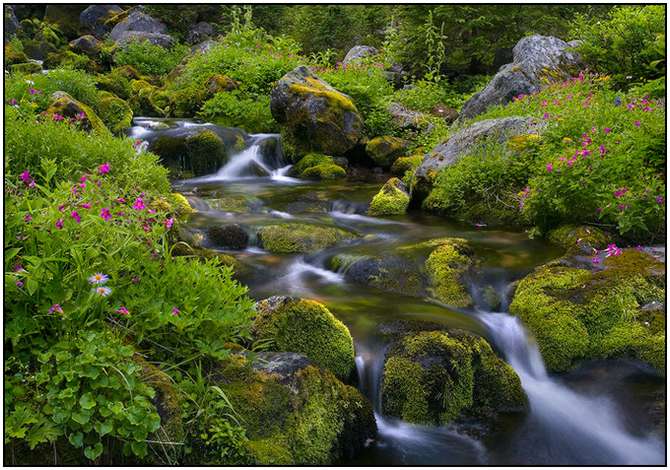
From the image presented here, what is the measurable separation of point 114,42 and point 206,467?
26.3 m

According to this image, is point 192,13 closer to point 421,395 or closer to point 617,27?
point 617,27

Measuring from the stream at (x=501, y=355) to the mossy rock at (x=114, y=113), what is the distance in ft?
21.9

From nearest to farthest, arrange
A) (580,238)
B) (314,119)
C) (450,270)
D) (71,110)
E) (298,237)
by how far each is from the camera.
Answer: (450,270) → (580,238) → (298,237) → (71,110) → (314,119)

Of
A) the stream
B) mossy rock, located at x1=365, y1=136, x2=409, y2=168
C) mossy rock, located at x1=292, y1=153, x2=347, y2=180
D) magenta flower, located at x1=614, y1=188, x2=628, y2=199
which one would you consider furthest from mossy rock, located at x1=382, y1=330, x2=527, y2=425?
mossy rock, located at x1=365, y1=136, x2=409, y2=168

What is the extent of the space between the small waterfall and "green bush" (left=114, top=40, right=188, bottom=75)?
823 inches

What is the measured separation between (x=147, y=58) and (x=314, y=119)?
12.5m

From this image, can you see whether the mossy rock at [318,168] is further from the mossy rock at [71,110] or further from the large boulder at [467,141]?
the mossy rock at [71,110]

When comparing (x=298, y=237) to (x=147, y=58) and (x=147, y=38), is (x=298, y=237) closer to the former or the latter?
(x=147, y=58)

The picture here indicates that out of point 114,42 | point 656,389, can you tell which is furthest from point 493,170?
point 114,42

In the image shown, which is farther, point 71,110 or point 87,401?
point 71,110

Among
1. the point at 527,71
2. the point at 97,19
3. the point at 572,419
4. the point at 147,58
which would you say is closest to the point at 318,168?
the point at 527,71

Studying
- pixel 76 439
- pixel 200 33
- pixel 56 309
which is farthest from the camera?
pixel 200 33

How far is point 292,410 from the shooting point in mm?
3381

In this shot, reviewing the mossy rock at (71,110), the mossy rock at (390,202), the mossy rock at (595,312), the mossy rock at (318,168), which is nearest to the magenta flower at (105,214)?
the mossy rock at (595,312)
